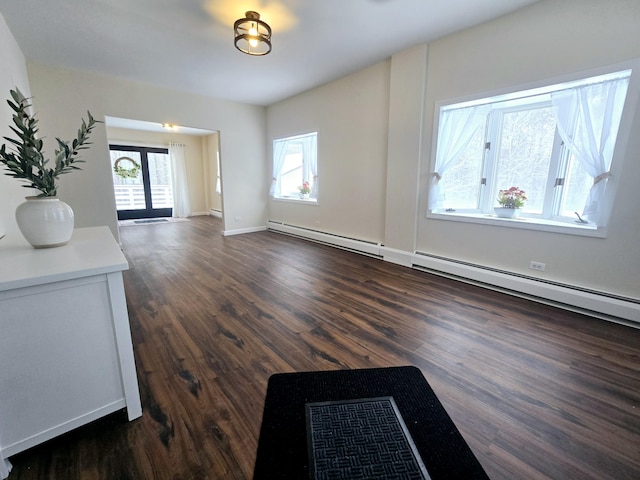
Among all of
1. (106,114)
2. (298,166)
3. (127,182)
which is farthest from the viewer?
(127,182)

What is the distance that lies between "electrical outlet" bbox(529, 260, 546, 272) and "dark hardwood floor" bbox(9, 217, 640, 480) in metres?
0.36

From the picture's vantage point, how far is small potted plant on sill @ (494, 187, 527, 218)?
3.04 meters

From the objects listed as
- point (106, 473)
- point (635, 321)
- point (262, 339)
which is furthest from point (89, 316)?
point (635, 321)

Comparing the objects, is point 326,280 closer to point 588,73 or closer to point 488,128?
point 488,128

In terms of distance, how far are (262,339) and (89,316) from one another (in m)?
1.14

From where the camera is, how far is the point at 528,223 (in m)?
2.83

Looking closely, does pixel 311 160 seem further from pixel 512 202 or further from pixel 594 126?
pixel 594 126

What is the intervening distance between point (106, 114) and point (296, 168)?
333 cm

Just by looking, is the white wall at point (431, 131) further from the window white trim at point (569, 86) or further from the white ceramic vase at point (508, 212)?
the white ceramic vase at point (508, 212)

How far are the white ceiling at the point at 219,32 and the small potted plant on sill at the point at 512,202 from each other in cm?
176

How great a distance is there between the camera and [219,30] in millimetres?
3053

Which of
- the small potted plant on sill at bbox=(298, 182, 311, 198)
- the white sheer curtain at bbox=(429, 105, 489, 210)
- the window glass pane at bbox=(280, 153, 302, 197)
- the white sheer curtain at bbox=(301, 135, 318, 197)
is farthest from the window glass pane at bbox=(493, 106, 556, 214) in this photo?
the window glass pane at bbox=(280, 153, 302, 197)

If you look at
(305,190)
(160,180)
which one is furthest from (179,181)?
(305,190)

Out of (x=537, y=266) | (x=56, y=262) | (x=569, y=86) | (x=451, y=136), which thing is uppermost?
(x=569, y=86)
